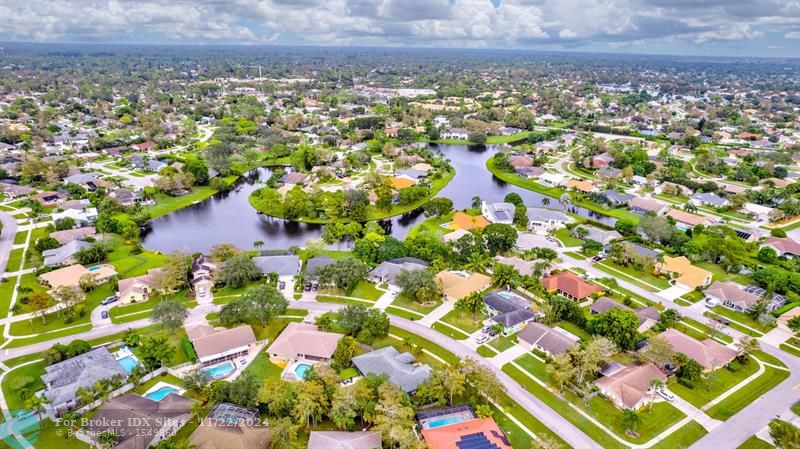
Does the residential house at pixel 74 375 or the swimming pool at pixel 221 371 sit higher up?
the residential house at pixel 74 375

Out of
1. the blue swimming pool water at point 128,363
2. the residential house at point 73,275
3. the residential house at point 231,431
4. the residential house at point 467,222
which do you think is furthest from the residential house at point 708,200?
the residential house at point 73,275

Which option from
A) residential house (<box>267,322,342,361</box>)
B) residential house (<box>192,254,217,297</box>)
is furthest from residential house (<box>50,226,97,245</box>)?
residential house (<box>267,322,342,361</box>)

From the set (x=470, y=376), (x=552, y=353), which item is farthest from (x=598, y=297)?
(x=470, y=376)

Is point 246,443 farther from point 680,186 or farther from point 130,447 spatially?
point 680,186

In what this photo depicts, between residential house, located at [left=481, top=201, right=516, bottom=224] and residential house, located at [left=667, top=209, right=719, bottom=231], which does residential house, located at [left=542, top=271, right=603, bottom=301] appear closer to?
residential house, located at [left=481, top=201, right=516, bottom=224]

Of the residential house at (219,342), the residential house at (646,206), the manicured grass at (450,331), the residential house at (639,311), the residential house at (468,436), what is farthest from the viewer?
the residential house at (646,206)

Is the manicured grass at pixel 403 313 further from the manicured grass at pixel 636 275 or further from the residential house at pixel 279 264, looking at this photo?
the manicured grass at pixel 636 275

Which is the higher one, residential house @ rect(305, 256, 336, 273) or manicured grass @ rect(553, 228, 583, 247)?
residential house @ rect(305, 256, 336, 273)
